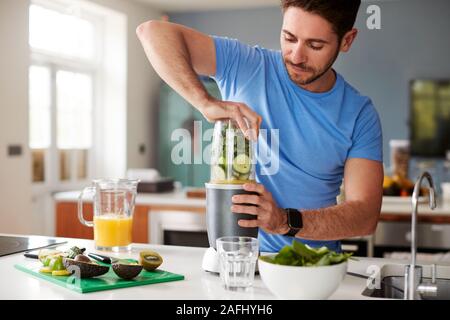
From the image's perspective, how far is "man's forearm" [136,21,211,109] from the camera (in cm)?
159

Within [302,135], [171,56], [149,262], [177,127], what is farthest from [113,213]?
A: [177,127]

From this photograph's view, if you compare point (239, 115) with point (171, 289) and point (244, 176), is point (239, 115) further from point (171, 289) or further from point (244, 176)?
point (171, 289)

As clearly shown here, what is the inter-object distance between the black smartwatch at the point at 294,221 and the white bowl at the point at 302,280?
33 cm

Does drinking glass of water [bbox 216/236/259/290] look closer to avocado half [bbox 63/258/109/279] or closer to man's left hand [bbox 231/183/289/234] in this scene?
man's left hand [bbox 231/183/289/234]

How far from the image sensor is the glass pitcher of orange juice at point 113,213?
5.42 ft

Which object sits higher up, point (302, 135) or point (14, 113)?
point (14, 113)

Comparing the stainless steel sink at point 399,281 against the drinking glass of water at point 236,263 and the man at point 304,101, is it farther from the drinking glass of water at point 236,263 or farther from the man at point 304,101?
the drinking glass of water at point 236,263

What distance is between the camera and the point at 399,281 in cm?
155

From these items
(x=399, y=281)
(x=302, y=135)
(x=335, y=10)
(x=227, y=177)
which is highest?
(x=335, y=10)

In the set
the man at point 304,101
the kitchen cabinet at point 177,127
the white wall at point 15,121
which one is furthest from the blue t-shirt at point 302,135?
the kitchen cabinet at point 177,127

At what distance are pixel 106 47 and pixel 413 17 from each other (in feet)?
10.3

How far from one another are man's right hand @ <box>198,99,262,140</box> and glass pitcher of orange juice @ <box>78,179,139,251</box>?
38cm

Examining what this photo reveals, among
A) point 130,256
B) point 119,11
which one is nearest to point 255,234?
point 130,256

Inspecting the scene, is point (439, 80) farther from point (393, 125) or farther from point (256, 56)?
point (256, 56)
